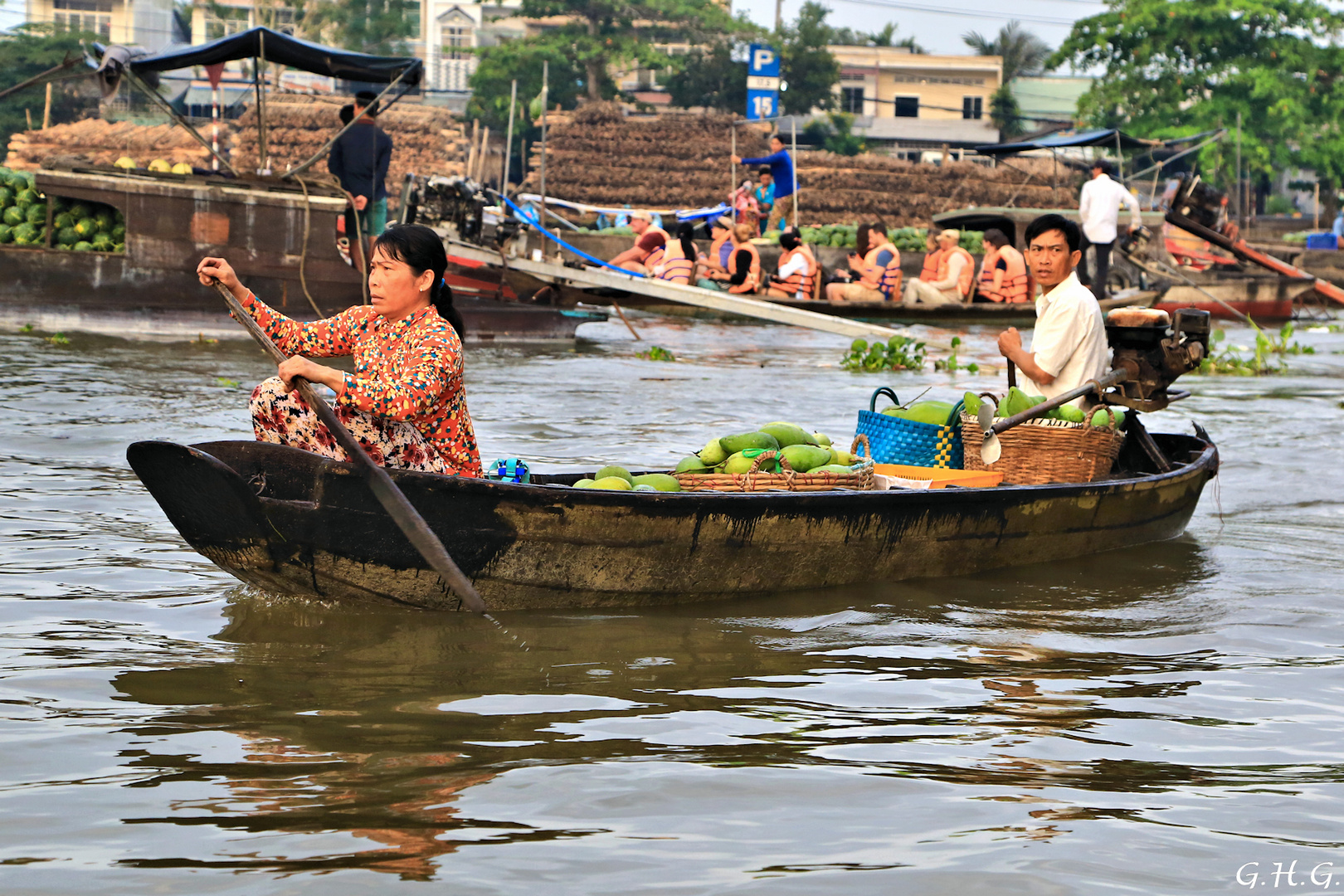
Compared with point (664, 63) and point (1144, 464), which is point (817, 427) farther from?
point (664, 63)

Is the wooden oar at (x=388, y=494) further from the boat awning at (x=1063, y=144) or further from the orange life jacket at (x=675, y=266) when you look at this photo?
the boat awning at (x=1063, y=144)

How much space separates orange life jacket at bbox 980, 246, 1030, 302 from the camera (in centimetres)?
1603

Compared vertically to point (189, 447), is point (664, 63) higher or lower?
higher

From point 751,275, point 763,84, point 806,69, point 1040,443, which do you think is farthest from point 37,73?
point 1040,443

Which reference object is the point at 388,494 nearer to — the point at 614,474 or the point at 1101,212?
the point at 614,474

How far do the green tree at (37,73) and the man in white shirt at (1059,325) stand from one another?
30858 mm

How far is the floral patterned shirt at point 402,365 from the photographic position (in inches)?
152

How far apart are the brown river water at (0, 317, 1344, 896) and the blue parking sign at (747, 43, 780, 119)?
27.9 m

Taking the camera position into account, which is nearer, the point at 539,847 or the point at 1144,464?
the point at 539,847

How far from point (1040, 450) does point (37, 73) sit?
1309 inches

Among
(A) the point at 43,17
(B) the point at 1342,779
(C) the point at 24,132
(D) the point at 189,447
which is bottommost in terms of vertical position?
(B) the point at 1342,779

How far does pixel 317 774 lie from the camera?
2828 mm

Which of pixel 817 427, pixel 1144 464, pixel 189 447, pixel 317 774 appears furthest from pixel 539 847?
pixel 817 427

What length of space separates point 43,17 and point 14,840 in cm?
5101
